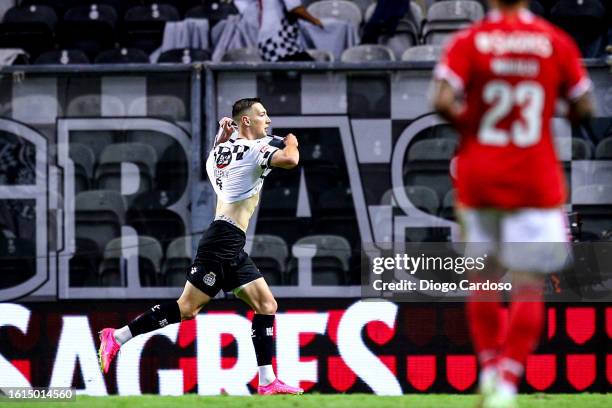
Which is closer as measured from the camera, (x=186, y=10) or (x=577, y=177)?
(x=577, y=177)

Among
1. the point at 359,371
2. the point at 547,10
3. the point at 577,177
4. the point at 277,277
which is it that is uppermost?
the point at 547,10

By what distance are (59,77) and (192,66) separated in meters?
1.14

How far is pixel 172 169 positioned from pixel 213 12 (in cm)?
364

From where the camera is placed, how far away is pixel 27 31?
13.0 metres

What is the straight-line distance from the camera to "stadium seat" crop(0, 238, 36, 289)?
32.7 feet

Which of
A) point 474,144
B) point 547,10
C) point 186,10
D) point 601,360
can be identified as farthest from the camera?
point 186,10

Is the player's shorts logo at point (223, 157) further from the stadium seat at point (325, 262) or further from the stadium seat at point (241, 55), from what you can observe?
the stadium seat at point (241, 55)

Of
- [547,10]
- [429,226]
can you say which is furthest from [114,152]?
[547,10]

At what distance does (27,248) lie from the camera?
1002 centimetres

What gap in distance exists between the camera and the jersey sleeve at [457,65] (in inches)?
198

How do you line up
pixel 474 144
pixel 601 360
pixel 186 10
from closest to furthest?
pixel 474 144, pixel 601 360, pixel 186 10

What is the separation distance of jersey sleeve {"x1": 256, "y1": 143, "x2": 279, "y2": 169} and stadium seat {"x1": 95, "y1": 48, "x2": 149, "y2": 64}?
13.8 ft

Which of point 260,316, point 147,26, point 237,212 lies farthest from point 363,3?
point 260,316

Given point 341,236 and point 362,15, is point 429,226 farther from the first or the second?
point 362,15
